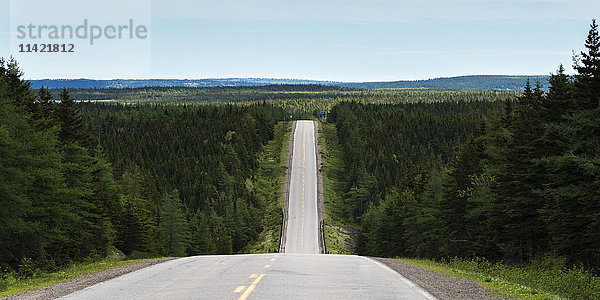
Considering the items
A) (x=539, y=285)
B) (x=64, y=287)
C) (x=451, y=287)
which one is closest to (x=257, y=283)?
(x=64, y=287)

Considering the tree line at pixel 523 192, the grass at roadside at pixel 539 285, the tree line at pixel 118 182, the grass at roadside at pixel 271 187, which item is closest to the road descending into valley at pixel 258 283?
the grass at roadside at pixel 539 285

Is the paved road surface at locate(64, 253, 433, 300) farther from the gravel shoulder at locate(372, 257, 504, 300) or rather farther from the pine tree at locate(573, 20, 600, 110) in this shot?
the pine tree at locate(573, 20, 600, 110)

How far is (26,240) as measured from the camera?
32188 mm

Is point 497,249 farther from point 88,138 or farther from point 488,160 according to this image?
point 88,138

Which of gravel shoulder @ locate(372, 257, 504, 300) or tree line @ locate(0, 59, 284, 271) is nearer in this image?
gravel shoulder @ locate(372, 257, 504, 300)

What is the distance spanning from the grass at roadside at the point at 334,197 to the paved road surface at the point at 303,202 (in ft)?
7.16

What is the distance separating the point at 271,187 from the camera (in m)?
119

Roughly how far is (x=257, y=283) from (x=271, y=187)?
343 feet

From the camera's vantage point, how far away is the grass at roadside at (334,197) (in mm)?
85875

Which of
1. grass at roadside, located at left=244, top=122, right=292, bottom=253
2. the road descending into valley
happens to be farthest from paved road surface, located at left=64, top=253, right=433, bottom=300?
grass at roadside, located at left=244, top=122, right=292, bottom=253

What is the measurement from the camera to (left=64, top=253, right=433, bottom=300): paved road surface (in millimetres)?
13062

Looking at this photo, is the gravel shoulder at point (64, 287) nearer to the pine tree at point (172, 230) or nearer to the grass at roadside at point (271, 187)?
the pine tree at point (172, 230)

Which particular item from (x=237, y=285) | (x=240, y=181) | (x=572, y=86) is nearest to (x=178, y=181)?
(x=240, y=181)

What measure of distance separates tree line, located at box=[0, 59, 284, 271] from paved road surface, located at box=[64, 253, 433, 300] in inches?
401
